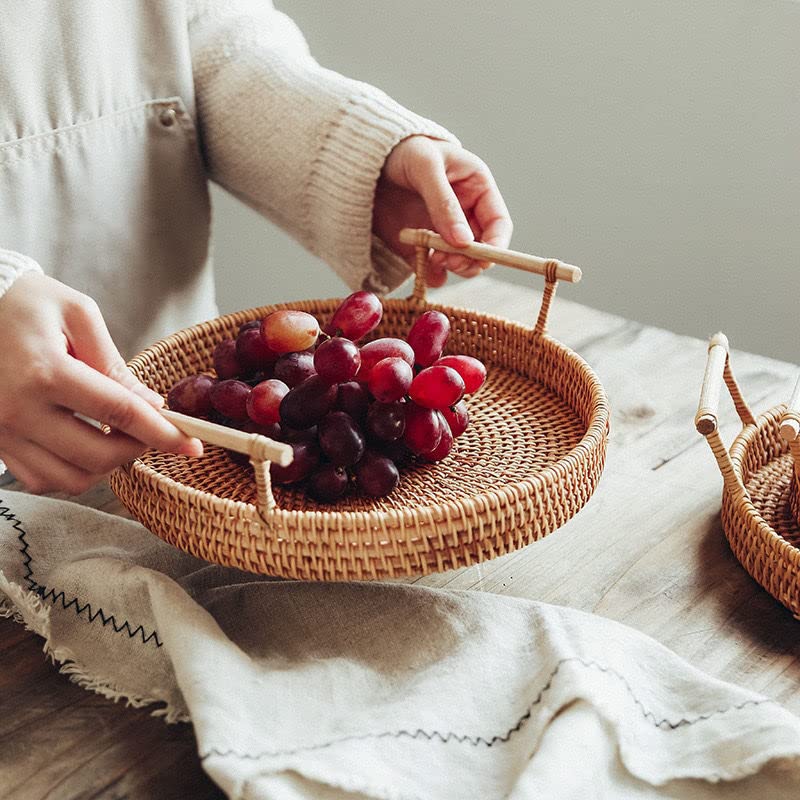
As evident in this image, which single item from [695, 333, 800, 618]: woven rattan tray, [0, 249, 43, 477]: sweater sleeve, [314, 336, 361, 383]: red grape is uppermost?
[0, 249, 43, 477]: sweater sleeve

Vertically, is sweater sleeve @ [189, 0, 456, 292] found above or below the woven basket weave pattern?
above

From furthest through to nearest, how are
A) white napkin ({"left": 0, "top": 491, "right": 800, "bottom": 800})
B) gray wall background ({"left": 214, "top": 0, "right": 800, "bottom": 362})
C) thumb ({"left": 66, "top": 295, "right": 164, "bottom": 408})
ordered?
gray wall background ({"left": 214, "top": 0, "right": 800, "bottom": 362})
thumb ({"left": 66, "top": 295, "right": 164, "bottom": 408})
white napkin ({"left": 0, "top": 491, "right": 800, "bottom": 800})

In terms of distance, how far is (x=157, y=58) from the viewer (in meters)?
1.03

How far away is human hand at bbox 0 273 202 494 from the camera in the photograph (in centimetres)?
60

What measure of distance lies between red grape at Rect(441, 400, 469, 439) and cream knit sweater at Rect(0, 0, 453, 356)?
0.30 meters

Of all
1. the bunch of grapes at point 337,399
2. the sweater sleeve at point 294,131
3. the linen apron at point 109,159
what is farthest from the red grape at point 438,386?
the linen apron at point 109,159

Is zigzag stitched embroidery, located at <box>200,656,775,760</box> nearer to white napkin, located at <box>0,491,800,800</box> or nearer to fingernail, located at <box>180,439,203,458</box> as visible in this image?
white napkin, located at <box>0,491,800,800</box>

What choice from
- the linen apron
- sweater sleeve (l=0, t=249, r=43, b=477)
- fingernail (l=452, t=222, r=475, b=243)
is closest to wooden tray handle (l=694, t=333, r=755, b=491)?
fingernail (l=452, t=222, r=475, b=243)

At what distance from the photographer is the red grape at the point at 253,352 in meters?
0.78

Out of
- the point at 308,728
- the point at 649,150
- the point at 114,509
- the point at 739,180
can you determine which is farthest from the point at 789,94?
the point at 308,728

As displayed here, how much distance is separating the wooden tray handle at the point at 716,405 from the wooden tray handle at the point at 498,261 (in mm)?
130

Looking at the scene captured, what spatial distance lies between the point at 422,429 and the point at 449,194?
27 cm

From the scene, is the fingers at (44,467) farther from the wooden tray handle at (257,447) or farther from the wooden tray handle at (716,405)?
the wooden tray handle at (716,405)

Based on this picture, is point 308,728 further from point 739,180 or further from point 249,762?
point 739,180
